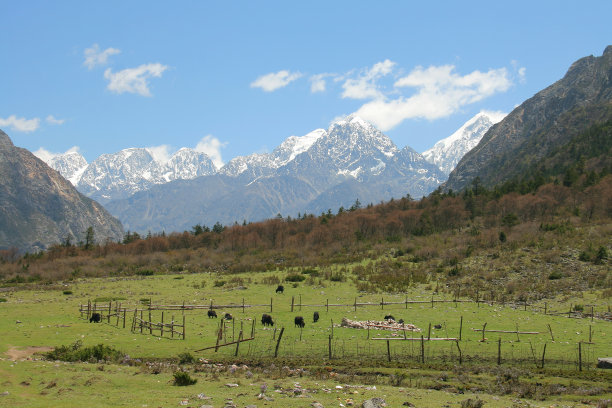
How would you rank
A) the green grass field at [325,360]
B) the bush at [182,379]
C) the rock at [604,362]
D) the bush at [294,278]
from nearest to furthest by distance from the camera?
the green grass field at [325,360]
the bush at [182,379]
the rock at [604,362]
the bush at [294,278]

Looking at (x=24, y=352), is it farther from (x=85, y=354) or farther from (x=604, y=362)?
(x=604, y=362)

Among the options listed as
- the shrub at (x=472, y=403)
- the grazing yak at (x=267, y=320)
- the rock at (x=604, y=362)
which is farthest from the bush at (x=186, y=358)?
the rock at (x=604, y=362)

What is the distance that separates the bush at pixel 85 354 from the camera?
24328 millimetres

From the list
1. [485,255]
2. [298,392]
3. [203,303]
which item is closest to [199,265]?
[203,303]

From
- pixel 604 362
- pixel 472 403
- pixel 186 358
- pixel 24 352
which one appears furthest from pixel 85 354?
pixel 604 362

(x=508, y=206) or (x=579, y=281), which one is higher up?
(x=508, y=206)

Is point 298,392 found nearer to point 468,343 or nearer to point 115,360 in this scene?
point 115,360

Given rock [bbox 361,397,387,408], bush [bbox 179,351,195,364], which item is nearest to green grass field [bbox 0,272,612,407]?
bush [bbox 179,351,195,364]

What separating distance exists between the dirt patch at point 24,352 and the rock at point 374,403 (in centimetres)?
1802

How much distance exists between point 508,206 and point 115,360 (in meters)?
85.4

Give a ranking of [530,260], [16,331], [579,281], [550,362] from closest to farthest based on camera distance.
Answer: [550,362]
[16,331]
[579,281]
[530,260]

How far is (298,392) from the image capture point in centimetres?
1739

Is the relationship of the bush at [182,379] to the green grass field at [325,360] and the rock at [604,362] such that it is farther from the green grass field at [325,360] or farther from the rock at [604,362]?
the rock at [604,362]

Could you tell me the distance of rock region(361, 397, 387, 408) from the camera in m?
15.3
